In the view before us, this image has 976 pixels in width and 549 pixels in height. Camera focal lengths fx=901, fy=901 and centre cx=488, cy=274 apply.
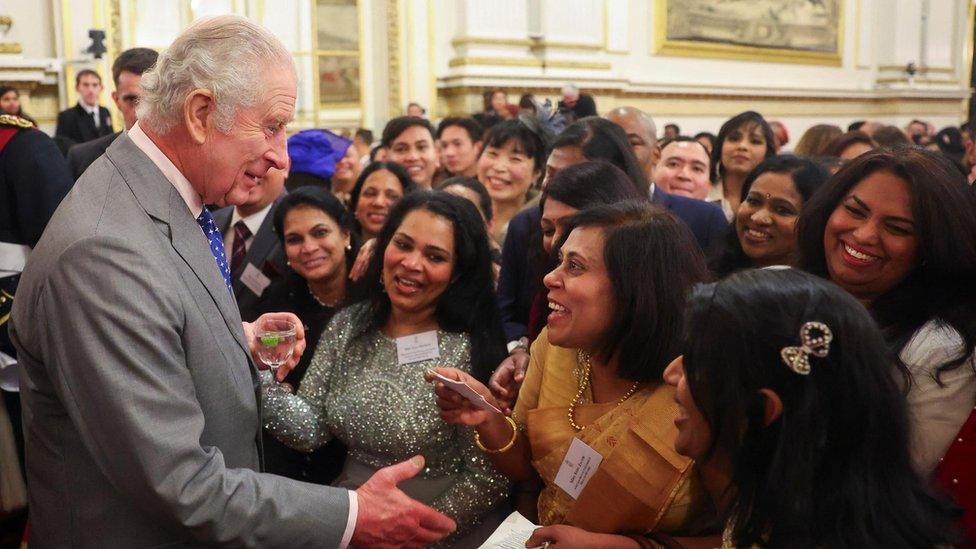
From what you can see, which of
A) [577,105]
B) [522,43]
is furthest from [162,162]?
[522,43]

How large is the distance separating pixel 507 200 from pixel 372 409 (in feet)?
7.80

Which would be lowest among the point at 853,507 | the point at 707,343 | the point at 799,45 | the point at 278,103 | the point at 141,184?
the point at 853,507

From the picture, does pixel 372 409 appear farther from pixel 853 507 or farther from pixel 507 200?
pixel 507 200

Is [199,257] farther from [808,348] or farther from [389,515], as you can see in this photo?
[808,348]

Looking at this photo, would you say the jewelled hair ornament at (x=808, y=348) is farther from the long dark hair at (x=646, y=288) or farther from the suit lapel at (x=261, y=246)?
the suit lapel at (x=261, y=246)

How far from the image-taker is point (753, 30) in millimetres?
13641

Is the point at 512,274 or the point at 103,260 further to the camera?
the point at 512,274

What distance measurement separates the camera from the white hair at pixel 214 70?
1.68m

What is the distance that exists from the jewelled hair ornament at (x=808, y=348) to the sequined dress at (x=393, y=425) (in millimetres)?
1253

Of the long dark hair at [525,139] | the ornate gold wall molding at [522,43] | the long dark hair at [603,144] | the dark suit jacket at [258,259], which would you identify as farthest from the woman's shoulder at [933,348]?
the ornate gold wall molding at [522,43]

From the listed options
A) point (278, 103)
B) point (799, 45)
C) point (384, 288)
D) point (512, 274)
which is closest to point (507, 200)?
point (512, 274)

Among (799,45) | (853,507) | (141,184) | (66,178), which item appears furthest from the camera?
(799,45)

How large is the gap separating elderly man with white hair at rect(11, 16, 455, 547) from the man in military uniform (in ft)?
→ 6.02

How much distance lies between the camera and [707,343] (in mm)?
1543
